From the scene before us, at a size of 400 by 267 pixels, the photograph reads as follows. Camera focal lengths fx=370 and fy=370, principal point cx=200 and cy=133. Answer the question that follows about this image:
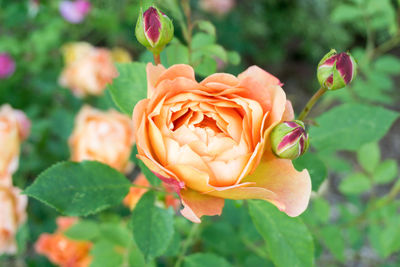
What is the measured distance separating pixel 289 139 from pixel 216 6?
1.84 meters

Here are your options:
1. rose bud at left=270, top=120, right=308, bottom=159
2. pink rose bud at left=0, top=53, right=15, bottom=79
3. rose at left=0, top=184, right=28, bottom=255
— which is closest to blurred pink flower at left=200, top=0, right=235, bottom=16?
pink rose bud at left=0, top=53, right=15, bottom=79

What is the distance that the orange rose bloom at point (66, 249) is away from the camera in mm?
793

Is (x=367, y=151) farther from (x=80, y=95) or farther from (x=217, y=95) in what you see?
(x=80, y=95)

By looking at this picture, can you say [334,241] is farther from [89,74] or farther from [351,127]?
[89,74]

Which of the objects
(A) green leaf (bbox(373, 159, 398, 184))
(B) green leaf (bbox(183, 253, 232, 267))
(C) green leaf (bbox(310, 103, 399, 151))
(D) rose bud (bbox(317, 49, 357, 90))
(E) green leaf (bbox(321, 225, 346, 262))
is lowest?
(E) green leaf (bbox(321, 225, 346, 262))

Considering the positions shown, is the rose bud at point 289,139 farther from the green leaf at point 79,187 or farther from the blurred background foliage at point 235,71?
the green leaf at point 79,187

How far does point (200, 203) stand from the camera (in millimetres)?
350

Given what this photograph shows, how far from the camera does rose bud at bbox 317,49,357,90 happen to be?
15.0 inches

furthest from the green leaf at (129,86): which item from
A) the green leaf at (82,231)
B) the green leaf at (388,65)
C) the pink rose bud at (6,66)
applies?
the pink rose bud at (6,66)

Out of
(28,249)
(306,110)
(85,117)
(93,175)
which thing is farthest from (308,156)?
(28,249)

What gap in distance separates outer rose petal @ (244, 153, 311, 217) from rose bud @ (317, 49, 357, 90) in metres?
0.10

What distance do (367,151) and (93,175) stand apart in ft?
2.38

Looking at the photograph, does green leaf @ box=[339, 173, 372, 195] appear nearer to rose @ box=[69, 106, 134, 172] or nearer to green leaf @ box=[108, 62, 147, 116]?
rose @ box=[69, 106, 134, 172]

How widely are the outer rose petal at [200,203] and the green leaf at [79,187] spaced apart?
0.53 ft
